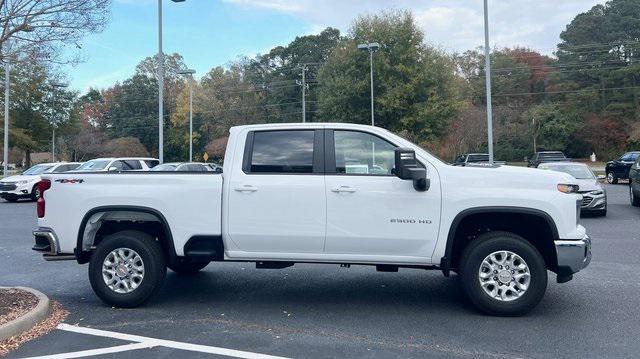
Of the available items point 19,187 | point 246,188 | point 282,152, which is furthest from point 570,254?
point 19,187

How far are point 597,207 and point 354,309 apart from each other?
34.3 feet

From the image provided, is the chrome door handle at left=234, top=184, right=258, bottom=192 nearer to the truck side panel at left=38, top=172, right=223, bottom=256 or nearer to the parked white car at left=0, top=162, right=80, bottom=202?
the truck side panel at left=38, top=172, right=223, bottom=256

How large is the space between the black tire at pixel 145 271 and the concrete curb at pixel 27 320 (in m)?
0.54

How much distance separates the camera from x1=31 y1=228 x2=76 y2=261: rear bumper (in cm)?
637

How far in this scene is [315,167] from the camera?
6137 millimetres

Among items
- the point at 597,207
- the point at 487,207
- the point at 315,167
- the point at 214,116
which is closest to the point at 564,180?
the point at 487,207

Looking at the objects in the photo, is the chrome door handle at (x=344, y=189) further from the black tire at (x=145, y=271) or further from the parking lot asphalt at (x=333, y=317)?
the black tire at (x=145, y=271)

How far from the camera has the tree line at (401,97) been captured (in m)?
35.4

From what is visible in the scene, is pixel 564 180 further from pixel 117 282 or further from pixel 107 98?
pixel 107 98

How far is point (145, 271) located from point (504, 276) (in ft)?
12.8

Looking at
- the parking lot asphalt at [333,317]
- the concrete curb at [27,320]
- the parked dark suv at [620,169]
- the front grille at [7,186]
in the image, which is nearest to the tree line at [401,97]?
the parked dark suv at [620,169]

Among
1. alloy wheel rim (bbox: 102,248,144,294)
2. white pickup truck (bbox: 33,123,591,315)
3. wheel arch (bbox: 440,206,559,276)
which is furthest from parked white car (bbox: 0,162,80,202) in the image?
wheel arch (bbox: 440,206,559,276)

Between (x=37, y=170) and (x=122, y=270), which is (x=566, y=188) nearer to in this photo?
(x=122, y=270)

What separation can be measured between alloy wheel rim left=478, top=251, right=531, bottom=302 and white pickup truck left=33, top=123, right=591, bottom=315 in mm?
10
